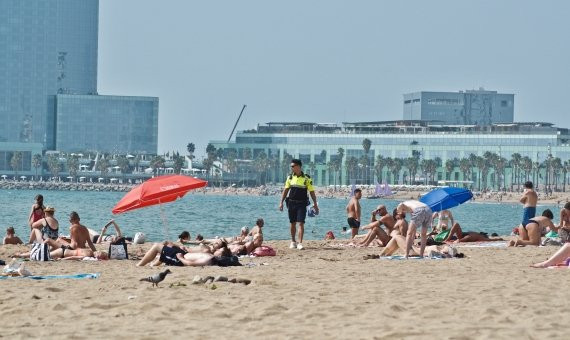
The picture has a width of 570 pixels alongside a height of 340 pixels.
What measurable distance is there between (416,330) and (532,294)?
10.3 feet

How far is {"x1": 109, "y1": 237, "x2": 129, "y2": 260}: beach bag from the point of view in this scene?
76.8 feet

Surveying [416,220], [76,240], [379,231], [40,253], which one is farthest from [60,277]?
[379,231]

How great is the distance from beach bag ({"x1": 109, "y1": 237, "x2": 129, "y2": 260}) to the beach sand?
2.81 meters

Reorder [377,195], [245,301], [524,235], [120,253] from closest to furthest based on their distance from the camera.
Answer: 1. [245,301]
2. [120,253]
3. [524,235]
4. [377,195]

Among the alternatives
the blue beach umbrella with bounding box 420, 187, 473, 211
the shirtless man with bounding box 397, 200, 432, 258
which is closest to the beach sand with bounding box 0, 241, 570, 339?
the shirtless man with bounding box 397, 200, 432, 258

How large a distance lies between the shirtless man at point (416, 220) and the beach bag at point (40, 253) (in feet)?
18.8

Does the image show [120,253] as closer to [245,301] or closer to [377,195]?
[245,301]

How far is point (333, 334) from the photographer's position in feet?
43.1

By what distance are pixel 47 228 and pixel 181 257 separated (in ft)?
14.7

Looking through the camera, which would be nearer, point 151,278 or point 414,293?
point 414,293

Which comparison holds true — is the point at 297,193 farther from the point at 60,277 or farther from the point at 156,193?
the point at 60,277

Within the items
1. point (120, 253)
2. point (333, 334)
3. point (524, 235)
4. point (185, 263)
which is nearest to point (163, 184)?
point (120, 253)

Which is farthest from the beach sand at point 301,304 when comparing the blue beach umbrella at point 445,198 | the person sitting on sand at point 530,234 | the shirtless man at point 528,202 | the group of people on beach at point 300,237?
the blue beach umbrella at point 445,198

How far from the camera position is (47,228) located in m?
24.7
